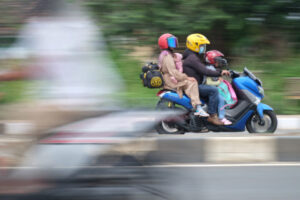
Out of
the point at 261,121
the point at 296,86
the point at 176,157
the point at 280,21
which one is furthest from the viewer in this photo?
the point at 280,21

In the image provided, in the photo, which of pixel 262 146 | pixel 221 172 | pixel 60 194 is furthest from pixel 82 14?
pixel 262 146

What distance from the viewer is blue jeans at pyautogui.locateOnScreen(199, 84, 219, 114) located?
24.3 ft

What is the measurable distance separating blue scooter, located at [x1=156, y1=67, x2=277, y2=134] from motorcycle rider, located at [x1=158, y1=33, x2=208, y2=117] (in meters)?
0.08

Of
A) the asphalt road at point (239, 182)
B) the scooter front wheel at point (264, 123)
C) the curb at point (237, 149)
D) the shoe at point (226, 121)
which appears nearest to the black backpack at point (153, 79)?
the shoe at point (226, 121)

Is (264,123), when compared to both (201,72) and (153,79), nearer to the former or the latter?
(201,72)

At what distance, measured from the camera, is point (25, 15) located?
3.02m

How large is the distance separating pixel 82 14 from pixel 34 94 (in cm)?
50

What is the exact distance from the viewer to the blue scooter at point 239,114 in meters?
7.45

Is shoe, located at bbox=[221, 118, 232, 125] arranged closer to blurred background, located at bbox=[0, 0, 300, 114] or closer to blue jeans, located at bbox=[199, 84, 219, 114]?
blue jeans, located at bbox=[199, 84, 219, 114]

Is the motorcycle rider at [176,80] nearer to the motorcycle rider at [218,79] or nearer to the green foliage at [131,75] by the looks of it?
the motorcycle rider at [218,79]

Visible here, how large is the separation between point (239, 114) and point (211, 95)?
19.5 inches

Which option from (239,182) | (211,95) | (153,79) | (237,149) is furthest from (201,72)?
(239,182)

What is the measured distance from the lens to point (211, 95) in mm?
7414

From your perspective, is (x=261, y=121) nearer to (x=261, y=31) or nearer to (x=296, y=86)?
(x=296, y=86)
